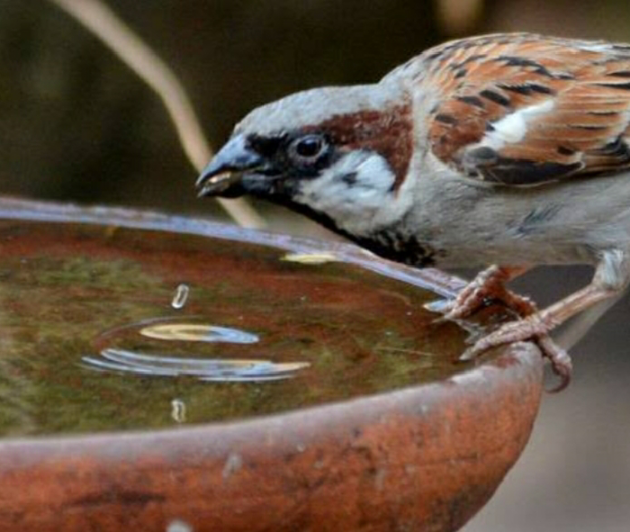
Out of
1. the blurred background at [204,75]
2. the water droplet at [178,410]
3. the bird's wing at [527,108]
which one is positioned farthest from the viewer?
the blurred background at [204,75]

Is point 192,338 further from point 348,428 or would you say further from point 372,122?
point 348,428

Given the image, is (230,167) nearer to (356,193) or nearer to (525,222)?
(356,193)

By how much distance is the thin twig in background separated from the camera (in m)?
4.62

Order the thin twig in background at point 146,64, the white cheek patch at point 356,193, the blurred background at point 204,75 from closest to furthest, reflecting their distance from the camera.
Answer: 1. the white cheek patch at point 356,193
2. the thin twig in background at point 146,64
3. the blurred background at point 204,75

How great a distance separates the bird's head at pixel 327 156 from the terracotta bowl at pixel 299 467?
2.31ft

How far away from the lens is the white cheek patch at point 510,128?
3289 mm

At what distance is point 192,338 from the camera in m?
2.84

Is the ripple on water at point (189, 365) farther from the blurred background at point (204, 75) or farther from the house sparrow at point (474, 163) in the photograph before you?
the blurred background at point (204, 75)

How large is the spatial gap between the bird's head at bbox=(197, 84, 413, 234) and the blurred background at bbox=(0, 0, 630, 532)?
1965 millimetres

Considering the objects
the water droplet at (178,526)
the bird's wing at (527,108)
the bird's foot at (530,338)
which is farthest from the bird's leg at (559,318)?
the water droplet at (178,526)

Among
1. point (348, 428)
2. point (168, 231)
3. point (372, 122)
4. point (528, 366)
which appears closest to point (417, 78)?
point (372, 122)

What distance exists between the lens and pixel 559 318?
323 cm

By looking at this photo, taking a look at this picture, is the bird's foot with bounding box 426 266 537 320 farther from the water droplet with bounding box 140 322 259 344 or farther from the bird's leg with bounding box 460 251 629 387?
the water droplet with bounding box 140 322 259 344

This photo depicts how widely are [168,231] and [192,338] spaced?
427 millimetres
